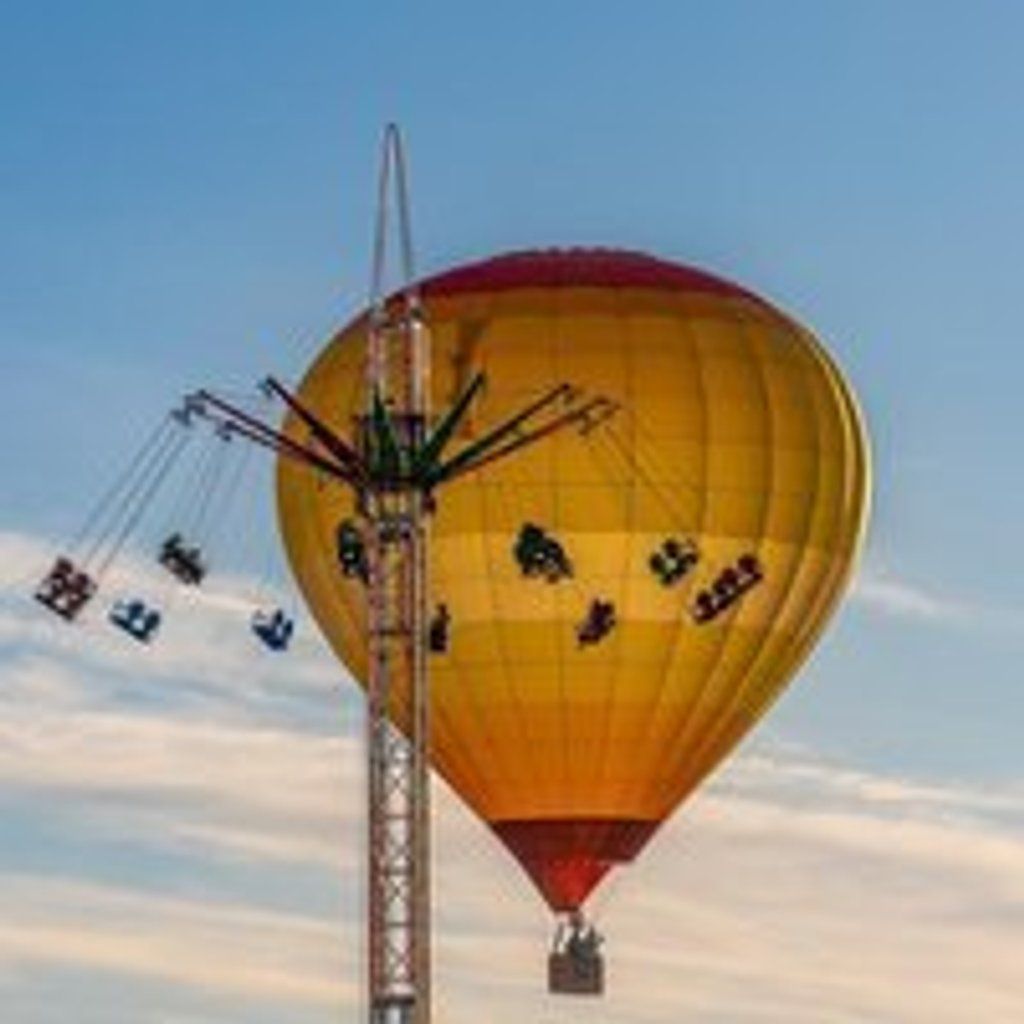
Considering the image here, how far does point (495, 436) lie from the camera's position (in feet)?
648

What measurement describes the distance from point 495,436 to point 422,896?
19.8 m

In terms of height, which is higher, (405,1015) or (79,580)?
(79,580)

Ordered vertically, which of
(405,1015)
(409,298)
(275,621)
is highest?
(409,298)

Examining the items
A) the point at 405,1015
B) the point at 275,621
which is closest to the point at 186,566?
the point at 275,621

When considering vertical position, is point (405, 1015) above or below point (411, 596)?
below

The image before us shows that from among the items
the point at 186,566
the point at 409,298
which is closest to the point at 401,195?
the point at 409,298

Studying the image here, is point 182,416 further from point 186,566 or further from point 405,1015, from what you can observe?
point 405,1015

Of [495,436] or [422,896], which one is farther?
[495,436]

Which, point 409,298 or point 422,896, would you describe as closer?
point 422,896

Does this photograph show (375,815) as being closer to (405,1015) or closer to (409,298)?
(405,1015)

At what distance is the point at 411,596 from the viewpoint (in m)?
188

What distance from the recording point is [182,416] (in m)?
190

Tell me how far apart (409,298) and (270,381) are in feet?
33.5

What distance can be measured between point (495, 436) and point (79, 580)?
17.8m
